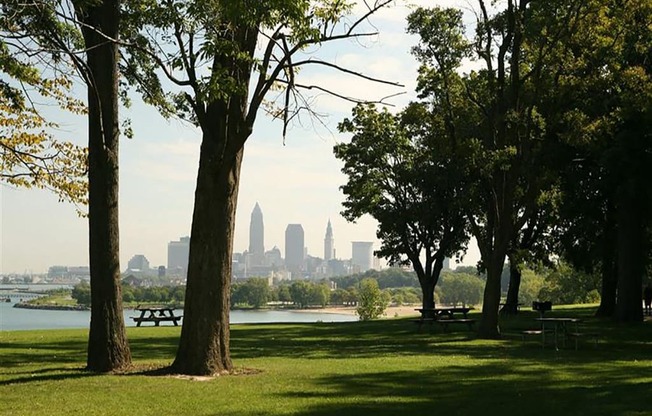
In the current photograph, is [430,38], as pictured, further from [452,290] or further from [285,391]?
[452,290]

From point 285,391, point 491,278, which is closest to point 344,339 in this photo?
point 491,278

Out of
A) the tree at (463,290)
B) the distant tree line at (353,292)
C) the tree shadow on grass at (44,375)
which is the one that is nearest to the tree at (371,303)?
the distant tree line at (353,292)

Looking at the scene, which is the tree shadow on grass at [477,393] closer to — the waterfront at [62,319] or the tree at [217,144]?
the tree at [217,144]

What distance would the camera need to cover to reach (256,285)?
111125 mm

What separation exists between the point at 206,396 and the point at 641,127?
2013 centimetres

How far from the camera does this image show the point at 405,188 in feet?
131

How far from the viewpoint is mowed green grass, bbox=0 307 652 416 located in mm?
10578

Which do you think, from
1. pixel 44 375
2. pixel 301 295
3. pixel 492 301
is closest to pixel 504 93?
pixel 492 301

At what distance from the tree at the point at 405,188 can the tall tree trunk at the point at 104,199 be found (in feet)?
79.2

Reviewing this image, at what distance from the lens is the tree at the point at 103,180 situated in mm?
14688

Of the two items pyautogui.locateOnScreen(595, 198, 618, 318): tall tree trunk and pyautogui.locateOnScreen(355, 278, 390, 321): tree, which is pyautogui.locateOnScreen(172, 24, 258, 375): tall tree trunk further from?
pyautogui.locateOnScreen(355, 278, 390, 321): tree

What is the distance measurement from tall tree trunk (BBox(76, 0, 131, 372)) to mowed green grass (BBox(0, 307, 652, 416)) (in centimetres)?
70

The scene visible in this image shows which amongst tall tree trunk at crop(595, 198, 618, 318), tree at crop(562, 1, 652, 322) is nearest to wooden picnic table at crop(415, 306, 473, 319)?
tree at crop(562, 1, 652, 322)

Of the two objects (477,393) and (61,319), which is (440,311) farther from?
(61,319)
